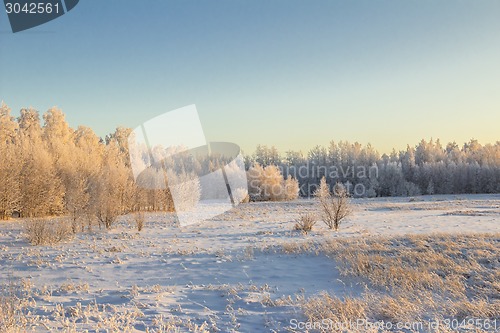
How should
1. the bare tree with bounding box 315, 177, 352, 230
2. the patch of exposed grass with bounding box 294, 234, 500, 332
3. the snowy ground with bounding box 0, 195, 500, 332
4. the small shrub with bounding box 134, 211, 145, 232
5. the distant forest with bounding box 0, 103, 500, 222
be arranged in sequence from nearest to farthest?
the snowy ground with bounding box 0, 195, 500, 332, the patch of exposed grass with bounding box 294, 234, 500, 332, the bare tree with bounding box 315, 177, 352, 230, the small shrub with bounding box 134, 211, 145, 232, the distant forest with bounding box 0, 103, 500, 222

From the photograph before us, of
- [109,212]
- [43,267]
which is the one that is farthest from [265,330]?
[109,212]

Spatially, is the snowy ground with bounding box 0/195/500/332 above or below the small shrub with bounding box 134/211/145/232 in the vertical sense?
below

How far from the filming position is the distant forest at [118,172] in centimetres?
2784

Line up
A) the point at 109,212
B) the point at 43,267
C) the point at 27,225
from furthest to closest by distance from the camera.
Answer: the point at 109,212, the point at 27,225, the point at 43,267

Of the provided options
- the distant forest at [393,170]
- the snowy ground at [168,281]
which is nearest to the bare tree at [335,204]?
the snowy ground at [168,281]

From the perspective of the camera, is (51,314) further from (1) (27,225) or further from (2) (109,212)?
(2) (109,212)

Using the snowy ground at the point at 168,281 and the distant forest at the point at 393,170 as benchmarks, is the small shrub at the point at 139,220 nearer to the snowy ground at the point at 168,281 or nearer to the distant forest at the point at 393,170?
the snowy ground at the point at 168,281

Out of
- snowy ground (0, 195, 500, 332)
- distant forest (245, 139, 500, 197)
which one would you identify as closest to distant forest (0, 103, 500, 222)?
distant forest (245, 139, 500, 197)

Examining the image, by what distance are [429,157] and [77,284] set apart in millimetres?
104313

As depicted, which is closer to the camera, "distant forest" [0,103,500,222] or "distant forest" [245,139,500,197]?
"distant forest" [0,103,500,222]

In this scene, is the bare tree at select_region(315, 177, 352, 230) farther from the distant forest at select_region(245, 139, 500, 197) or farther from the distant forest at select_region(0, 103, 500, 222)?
the distant forest at select_region(245, 139, 500, 197)

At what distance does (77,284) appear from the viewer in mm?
9273

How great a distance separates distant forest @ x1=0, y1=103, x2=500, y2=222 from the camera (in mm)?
27841

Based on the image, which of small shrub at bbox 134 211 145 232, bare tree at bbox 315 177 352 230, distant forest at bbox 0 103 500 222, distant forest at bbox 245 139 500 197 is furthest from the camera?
distant forest at bbox 245 139 500 197
